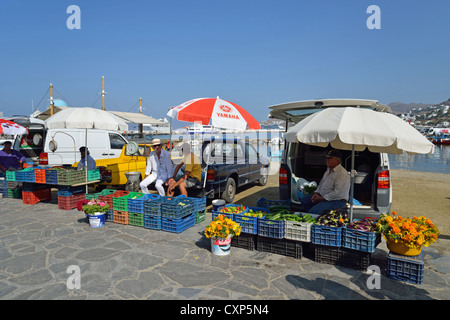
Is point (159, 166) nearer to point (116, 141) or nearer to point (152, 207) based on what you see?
point (152, 207)

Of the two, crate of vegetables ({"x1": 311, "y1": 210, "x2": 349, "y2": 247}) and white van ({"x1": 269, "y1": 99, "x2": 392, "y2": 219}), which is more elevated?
white van ({"x1": 269, "y1": 99, "x2": 392, "y2": 219})

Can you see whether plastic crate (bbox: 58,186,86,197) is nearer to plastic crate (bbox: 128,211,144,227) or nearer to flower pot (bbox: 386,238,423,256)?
plastic crate (bbox: 128,211,144,227)

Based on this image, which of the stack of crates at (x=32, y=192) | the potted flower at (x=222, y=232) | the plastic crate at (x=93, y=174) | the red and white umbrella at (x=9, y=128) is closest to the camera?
the potted flower at (x=222, y=232)

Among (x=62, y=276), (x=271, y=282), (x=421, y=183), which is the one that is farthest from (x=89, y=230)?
(x=421, y=183)

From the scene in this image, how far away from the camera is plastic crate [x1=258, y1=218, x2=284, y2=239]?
4.50 meters

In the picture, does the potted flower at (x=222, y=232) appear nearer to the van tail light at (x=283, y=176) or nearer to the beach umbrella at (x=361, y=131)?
the beach umbrella at (x=361, y=131)

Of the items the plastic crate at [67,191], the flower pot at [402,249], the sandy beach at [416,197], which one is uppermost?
the plastic crate at [67,191]

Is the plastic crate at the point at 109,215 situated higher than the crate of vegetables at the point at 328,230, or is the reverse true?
the crate of vegetables at the point at 328,230

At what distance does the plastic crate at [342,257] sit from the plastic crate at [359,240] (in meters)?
0.10

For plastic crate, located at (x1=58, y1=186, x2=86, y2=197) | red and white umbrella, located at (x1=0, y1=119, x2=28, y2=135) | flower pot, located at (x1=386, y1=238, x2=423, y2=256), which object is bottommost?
flower pot, located at (x1=386, y1=238, x2=423, y2=256)

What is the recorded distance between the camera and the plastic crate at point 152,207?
19.0ft

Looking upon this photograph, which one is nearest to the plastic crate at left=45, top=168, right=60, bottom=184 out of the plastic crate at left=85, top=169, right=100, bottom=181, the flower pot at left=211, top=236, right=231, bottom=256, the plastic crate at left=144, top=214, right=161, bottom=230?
the plastic crate at left=85, top=169, right=100, bottom=181

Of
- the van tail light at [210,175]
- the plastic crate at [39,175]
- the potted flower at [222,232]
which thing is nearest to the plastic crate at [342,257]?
the potted flower at [222,232]
